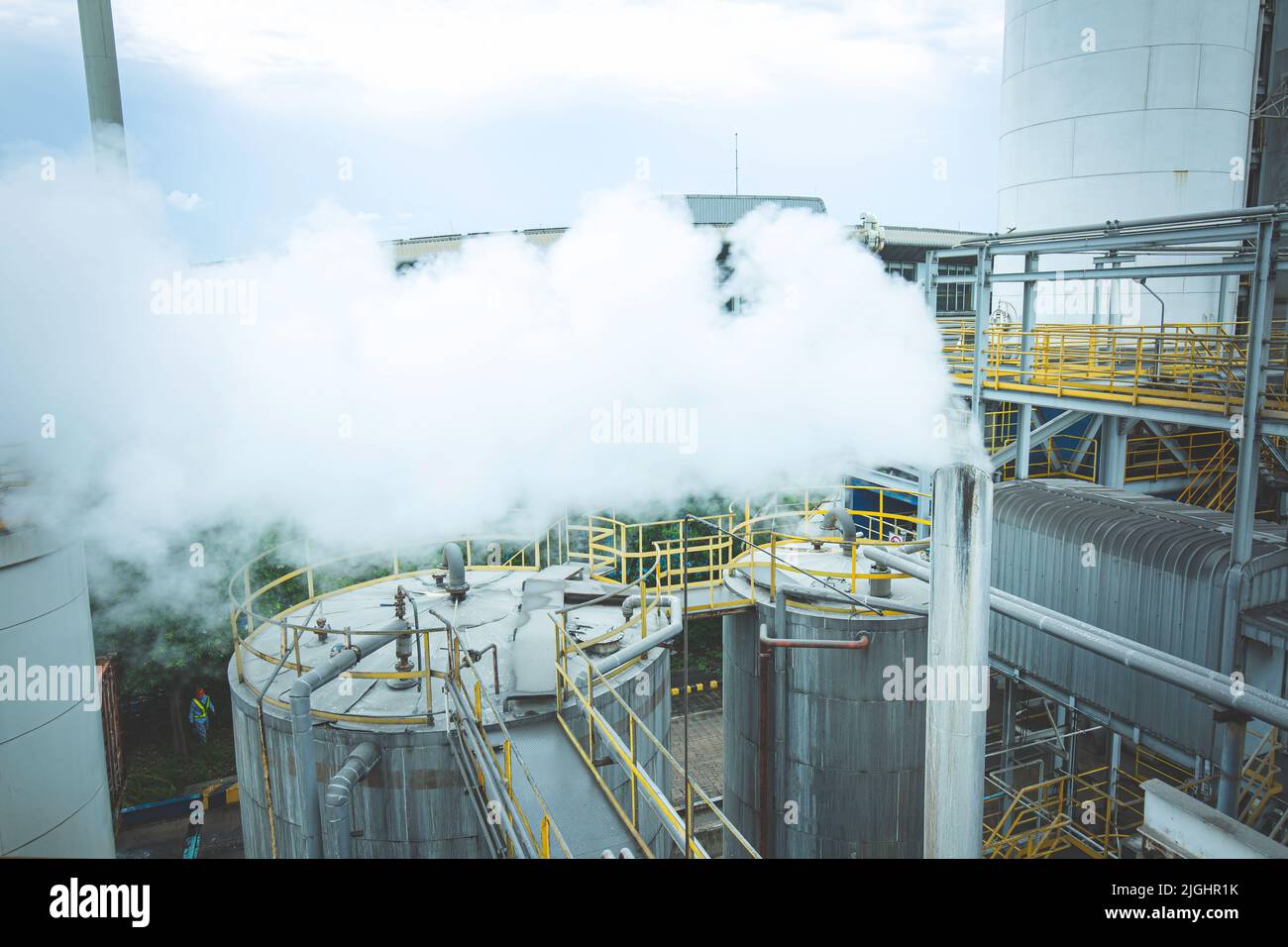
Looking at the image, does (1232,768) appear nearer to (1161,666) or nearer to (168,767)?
(1161,666)

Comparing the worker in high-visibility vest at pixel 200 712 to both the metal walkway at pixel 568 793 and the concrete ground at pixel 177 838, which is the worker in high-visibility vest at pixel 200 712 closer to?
the concrete ground at pixel 177 838

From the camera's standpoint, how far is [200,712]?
22.2 m

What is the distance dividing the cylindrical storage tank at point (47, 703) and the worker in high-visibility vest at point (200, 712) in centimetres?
1368

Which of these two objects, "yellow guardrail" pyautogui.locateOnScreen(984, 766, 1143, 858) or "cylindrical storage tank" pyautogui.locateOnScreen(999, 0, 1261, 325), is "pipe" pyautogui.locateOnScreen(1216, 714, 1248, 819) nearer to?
"yellow guardrail" pyautogui.locateOnScreen(984, 766, 1143, 858)

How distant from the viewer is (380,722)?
855 centimetres

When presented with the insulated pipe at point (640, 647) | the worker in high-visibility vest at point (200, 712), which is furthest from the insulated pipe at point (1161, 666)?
the worker in high-visibility vest at point (200, 712)

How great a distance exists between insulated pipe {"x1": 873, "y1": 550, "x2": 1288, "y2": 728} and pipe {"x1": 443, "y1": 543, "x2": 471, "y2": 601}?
21.6ft

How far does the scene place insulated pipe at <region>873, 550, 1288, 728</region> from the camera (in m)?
7.32

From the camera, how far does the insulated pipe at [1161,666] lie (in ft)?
24.0

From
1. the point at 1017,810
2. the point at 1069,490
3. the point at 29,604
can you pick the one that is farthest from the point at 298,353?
the point at 1017,810

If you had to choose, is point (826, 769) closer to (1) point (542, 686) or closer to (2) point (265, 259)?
(1) point (542, 686)

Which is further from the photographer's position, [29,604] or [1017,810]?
[1017,810]

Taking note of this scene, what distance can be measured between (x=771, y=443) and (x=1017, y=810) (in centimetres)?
714
